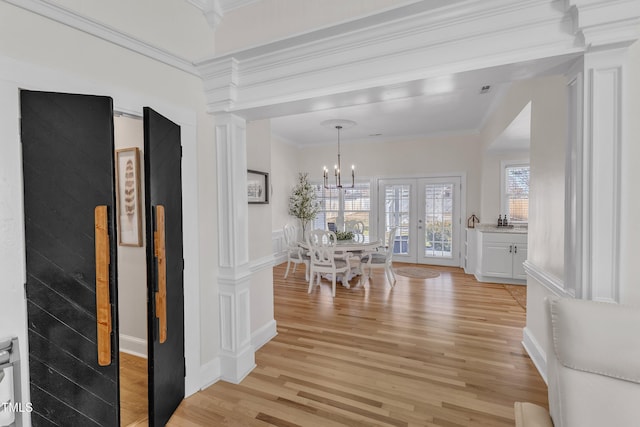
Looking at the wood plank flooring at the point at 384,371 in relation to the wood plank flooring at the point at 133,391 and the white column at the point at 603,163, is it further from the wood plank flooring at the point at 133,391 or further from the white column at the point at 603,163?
the white column at the point at 603,163

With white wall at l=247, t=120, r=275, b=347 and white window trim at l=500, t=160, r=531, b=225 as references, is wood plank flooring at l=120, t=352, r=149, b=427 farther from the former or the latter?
white window trim at l=500, t=160, r=531, b=225

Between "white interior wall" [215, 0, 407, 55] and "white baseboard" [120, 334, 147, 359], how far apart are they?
264cm

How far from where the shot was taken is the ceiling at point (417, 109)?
64.8 inches

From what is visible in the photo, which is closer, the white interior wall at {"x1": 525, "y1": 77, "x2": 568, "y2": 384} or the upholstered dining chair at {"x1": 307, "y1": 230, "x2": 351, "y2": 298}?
the white interior wall at {"x1": 525, "y1": 77, "x2": 568, "y2": 384}

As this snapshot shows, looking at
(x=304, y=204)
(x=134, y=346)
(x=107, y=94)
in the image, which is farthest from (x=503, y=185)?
(x=134, y=346)

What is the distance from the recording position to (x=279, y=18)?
2080mm

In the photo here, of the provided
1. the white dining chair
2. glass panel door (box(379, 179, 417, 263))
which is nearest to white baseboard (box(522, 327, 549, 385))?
the white dining chair

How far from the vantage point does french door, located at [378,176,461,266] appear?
6.23 m

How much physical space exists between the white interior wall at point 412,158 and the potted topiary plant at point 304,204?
17.0 inches

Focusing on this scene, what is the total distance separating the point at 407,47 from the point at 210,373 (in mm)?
2672

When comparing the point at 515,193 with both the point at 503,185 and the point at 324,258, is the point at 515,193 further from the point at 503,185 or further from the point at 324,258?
the point at 324,258

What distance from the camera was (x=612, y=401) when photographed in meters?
1.01

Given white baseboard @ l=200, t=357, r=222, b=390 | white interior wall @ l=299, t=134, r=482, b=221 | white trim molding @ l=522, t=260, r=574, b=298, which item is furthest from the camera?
white interior wall @ l=299, t=134, r=482, b=221

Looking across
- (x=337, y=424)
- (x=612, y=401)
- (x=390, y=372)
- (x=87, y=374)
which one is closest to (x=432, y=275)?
(x=390, y=372)
